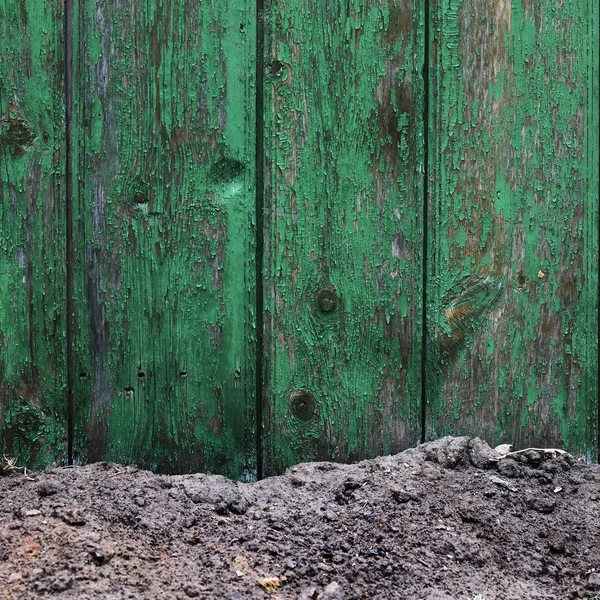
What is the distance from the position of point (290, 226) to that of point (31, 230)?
593mm

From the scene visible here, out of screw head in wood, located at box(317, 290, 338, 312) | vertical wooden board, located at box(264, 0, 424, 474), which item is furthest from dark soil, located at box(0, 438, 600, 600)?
screw head in wood, located at box(317, 290, 338, 312)

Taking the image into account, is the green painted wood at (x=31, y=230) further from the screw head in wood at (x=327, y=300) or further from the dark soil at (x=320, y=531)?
the screw head in wood at (x=327, y=300)

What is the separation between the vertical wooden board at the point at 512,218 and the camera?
1.78 m

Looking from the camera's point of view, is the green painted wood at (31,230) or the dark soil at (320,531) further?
the green painted wood at (31,230)

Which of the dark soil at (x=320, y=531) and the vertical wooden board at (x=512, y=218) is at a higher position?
the vertical wooden board at (x=512, y=218)

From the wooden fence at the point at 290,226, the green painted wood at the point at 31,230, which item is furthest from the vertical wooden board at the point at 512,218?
the green painted wood at the point at 31,230

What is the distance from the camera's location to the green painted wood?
67.1 inches

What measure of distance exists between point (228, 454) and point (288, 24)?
1.01 m

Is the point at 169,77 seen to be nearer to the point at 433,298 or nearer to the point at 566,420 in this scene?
the point at 433,298

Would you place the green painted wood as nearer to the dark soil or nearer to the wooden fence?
the wooden fence

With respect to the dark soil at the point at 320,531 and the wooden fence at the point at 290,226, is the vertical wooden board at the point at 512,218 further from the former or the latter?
the dark soil at the point at 320,531

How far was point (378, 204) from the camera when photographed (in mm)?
1767

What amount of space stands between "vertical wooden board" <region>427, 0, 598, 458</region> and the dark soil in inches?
5.9

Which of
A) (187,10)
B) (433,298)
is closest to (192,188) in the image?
(187,10)
